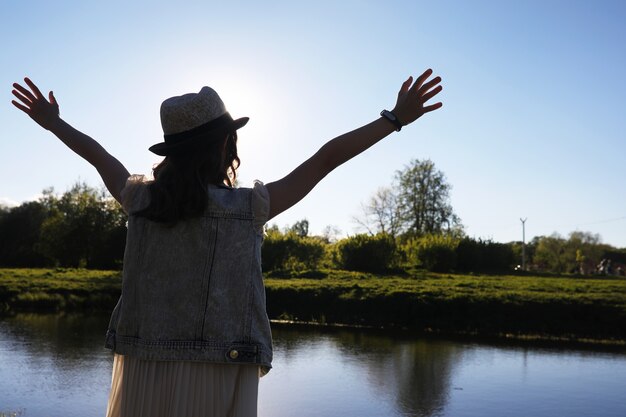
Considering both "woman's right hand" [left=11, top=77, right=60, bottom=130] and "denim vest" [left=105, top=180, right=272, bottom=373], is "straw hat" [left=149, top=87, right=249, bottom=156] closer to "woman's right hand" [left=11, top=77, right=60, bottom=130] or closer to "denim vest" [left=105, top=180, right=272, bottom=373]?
"denim vest" [left=105, top=180, right=272, bottom=373]

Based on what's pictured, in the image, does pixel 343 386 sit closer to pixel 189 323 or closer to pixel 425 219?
pixel 189 323

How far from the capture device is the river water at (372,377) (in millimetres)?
9047

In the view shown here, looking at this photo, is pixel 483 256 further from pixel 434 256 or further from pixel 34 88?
pixel 34 88

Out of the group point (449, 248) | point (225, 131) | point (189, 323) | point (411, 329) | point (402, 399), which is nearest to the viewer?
point (189, 323)

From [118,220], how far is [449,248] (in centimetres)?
1923

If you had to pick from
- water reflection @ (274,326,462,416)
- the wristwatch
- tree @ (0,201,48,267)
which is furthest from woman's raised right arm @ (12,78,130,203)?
tree @ (0,201,48,267)

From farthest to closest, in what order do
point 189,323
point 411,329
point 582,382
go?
point 411,329 → point 582,382 → point 189,323

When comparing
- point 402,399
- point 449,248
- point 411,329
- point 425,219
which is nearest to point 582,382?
point 402,399

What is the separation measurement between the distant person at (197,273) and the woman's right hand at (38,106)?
0.49m

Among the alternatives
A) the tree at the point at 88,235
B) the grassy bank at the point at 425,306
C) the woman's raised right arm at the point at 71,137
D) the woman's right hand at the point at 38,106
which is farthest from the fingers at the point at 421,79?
the tree at the point at 88,235

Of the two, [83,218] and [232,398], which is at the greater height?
[83,218]

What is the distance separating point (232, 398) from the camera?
159 cm

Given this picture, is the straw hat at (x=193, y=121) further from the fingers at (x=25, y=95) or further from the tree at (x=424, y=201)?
the tree at (x=424, y=201)

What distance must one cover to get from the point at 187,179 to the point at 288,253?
99.6ft
